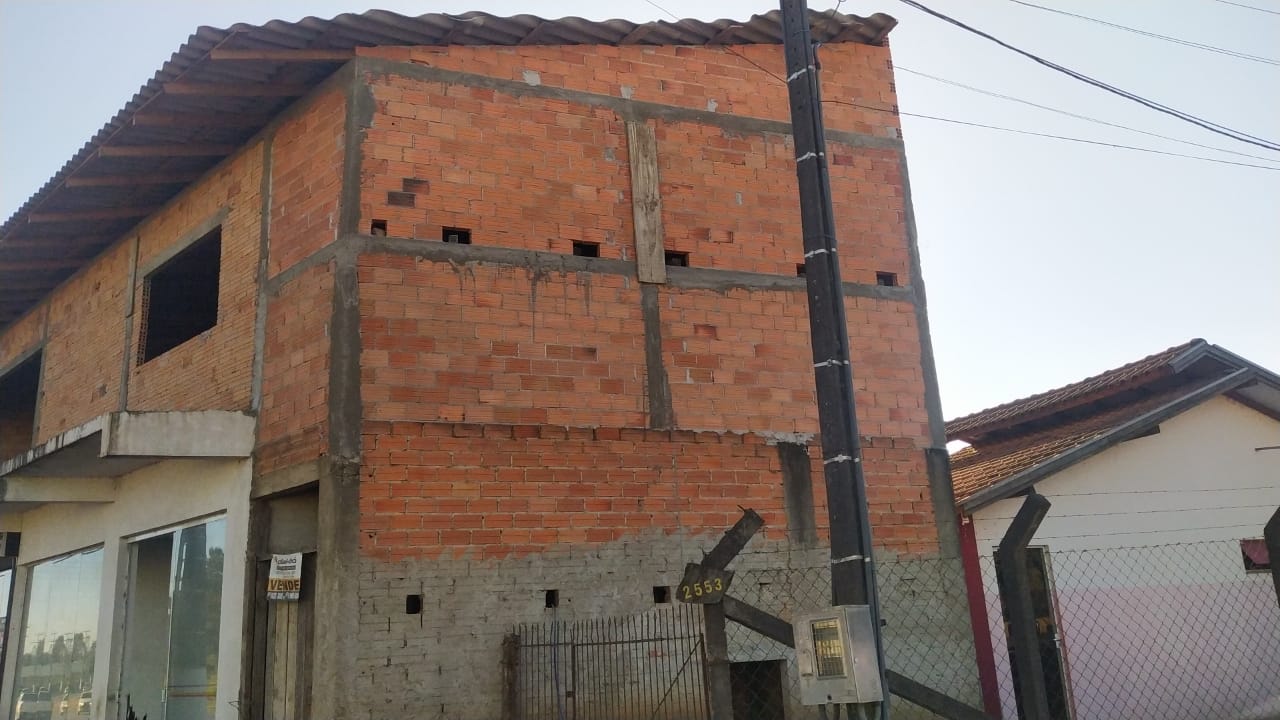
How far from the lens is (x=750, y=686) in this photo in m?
10.1

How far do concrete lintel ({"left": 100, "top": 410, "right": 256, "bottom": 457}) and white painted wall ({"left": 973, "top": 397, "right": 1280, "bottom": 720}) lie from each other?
24.1 feet

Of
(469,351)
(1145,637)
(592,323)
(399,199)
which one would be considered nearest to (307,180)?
(399,199)

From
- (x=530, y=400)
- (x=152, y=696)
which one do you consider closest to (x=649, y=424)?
(x=530, y=400)

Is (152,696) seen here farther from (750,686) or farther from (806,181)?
(806,181)

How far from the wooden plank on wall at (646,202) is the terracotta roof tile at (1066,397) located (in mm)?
6096

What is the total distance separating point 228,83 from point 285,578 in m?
4.56

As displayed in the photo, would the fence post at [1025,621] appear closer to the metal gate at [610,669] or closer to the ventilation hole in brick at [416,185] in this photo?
the metal gate at [610,669]

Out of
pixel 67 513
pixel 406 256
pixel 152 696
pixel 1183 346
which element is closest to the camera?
pixel 406 256

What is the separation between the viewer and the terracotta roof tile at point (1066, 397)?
1283 cm

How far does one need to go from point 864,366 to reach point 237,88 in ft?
21.4

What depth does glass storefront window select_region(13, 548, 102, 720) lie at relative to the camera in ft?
42.7

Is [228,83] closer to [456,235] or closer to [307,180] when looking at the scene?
[307,180]

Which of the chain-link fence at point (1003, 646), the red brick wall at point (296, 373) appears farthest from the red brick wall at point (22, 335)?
the chain-link fence at point (1003, 646)

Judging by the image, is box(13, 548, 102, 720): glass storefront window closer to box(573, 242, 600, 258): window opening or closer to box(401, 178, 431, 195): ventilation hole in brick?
box(401, 178, 431, 195): ventilation hole in brick
